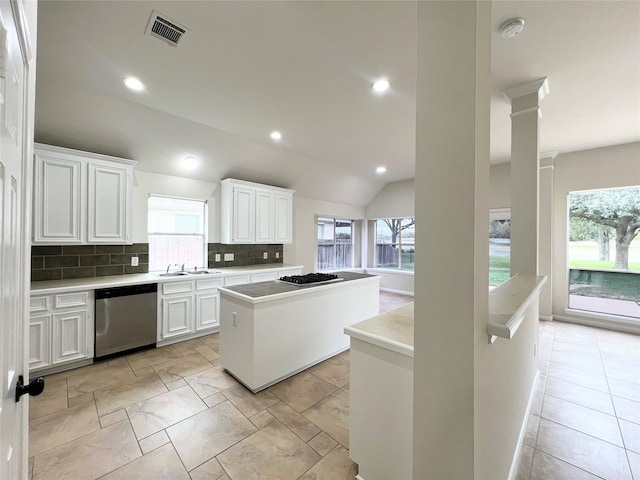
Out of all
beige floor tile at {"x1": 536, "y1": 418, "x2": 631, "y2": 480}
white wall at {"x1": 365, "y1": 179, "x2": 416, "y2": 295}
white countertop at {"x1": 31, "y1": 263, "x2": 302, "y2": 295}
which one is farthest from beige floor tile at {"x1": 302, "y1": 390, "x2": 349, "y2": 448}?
white wall at {"x1": 365, "y1": 179, "x2": 416, "y2": 295}

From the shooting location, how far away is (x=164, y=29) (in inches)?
71.8

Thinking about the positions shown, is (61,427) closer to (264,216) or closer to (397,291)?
(264,216)

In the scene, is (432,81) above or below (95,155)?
below

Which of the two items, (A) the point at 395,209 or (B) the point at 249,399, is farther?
(A) the point at 395,209

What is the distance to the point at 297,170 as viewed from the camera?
497cm

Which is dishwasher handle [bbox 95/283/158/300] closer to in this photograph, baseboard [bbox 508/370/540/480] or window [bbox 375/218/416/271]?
baseboard [bbox 508/370/540/480]

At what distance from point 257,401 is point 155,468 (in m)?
0.81

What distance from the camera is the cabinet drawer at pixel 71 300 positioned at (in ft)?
8.82

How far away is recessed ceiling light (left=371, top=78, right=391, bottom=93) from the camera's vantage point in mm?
2416

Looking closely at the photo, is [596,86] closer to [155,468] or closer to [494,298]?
[494,298]

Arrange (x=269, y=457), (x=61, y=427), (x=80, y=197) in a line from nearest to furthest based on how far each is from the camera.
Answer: (x=269, y=457) → (x=61, y=427) → (x=80, y=197)

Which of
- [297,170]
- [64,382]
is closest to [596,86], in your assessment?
[297,170]

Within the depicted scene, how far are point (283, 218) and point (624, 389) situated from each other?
15.8ft

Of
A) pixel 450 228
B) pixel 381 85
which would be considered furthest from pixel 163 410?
pixel 381 85
